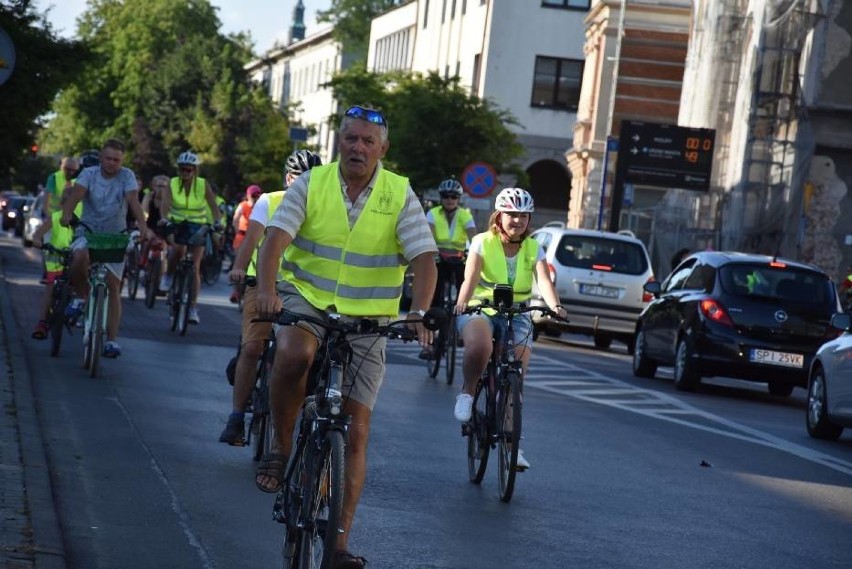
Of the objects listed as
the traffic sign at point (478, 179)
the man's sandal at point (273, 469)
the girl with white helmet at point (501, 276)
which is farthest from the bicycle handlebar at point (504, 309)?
the traffic sign at point (478, 179)

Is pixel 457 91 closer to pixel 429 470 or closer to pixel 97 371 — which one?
pixel 97 371

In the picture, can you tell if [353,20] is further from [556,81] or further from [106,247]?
[106,247]

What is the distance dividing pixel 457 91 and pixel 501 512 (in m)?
39.9

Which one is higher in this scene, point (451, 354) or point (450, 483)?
point (451, 354)

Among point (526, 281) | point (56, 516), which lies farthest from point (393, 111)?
point (56, 516)

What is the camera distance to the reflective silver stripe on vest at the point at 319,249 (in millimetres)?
7383

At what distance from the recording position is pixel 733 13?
1882 inches

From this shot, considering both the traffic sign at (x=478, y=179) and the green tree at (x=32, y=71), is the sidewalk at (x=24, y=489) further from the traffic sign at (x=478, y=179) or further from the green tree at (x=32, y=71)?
the traffic sign at (x=478, y=179)

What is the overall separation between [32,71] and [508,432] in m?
19.6

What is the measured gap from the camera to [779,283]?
21156 mm

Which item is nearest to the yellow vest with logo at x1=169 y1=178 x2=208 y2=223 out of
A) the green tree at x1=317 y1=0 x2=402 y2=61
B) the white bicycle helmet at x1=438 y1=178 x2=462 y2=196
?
the white bicycle helmet at x1=438 y1=178 x2=462 y2=196

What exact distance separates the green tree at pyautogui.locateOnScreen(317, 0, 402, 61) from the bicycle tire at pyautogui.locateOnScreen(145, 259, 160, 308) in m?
79.6

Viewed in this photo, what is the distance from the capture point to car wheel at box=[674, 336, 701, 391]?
21.1m

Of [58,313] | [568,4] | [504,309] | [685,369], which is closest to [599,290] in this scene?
[685,369]
